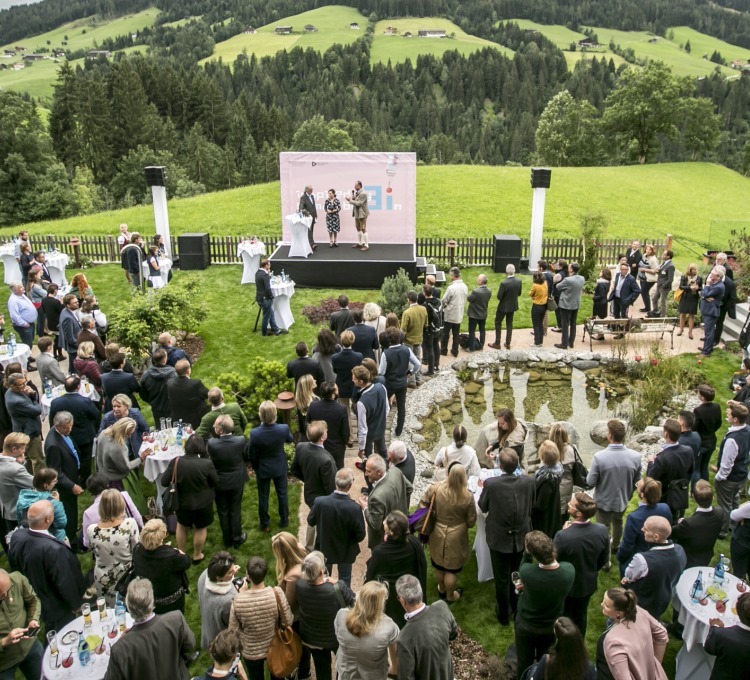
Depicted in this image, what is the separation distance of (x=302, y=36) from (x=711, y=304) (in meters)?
157

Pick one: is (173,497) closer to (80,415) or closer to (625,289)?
(80,415)

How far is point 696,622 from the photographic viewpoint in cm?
524

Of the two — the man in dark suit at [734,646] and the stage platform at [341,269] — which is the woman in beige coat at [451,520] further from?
the stage platform at [341,269]

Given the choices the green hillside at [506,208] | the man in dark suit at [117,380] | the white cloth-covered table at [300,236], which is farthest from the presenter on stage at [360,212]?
the man in dark suit at [117,380]

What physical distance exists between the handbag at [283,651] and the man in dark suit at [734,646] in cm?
299

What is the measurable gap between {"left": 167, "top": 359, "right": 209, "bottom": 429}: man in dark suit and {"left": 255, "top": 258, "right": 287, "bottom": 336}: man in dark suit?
5081 mm

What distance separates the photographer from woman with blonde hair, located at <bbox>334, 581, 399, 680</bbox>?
424cm

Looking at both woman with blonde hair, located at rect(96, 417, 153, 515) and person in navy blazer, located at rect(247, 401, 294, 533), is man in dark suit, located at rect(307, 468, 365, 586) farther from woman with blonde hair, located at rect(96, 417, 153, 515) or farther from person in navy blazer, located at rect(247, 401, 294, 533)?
woman with blonde hair, located at rect(96, 417, 153, 515)

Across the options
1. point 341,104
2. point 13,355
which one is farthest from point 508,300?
point 341,104

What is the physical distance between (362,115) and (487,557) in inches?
4487

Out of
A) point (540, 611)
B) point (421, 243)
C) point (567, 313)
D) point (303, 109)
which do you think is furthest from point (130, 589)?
point (303, 109)

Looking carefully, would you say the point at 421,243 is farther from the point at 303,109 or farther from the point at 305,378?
the point at 303,109

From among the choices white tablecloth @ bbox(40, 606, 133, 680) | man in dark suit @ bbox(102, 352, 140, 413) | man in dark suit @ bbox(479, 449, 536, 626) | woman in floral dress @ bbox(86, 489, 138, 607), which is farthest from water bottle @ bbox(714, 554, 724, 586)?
man in dark suit @ bbox(102, 352, 140, 413)

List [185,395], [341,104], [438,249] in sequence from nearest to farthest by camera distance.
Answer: [185,395] → [438,249] → [341,104]
